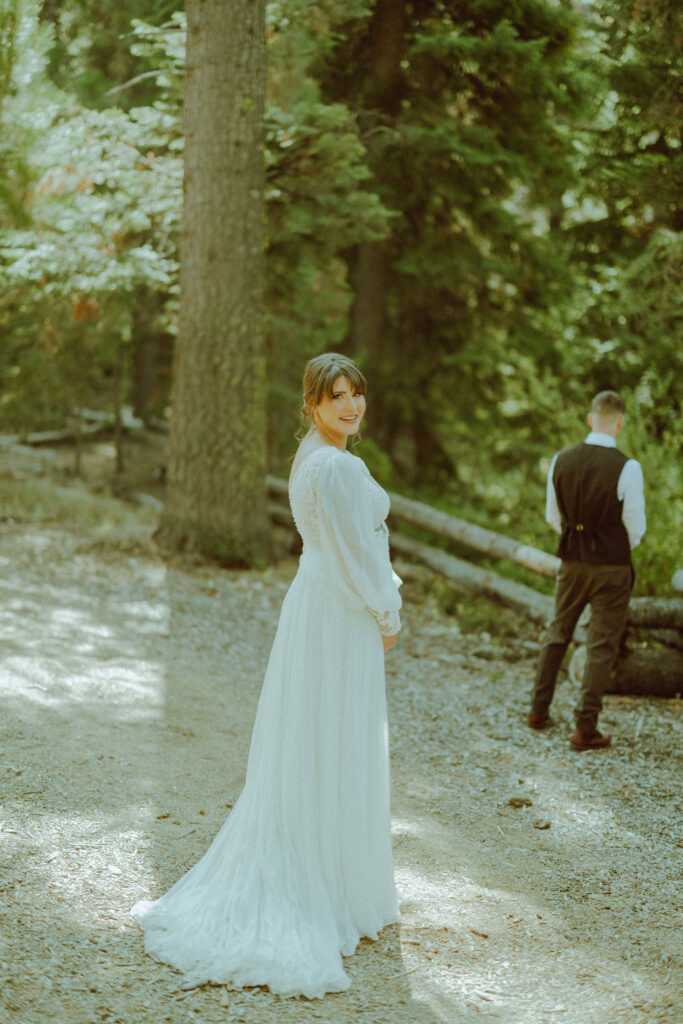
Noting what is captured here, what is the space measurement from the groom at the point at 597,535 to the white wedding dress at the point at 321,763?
271 centimetres

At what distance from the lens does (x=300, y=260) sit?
1217cm

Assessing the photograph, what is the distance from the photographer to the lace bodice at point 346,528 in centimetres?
376

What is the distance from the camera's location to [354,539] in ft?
12.4

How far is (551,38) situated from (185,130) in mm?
4807

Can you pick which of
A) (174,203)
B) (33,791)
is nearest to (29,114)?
(174,203)

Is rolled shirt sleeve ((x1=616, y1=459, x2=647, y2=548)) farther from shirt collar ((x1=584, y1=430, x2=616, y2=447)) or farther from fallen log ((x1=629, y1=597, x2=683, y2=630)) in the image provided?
fallen log ((x1=629, y1=597, x2=683, y2=630))

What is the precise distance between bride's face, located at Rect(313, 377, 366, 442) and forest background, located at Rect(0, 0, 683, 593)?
12.9 ft

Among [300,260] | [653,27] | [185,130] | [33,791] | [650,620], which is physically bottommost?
[33,791]

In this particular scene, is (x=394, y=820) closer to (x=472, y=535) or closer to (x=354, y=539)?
(x=354, y=539)

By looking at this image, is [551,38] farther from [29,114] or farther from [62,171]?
[29,114]

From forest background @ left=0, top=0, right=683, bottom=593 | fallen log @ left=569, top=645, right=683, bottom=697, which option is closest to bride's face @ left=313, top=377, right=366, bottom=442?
forest background @ left=0, top=0, right=683, bottom=593

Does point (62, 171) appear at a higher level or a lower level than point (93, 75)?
lower

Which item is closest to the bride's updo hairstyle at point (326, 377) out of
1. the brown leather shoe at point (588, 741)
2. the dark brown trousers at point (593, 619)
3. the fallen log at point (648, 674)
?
the dark brown trousers at point (593, 619)

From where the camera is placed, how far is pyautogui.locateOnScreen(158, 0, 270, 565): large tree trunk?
368 inches
